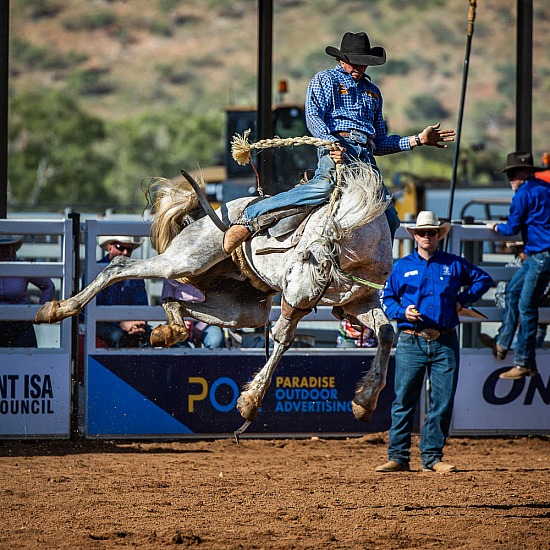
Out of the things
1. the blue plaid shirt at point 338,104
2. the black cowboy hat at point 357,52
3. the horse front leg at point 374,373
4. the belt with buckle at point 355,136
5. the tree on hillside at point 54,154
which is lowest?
the horse front leg at point 374,373

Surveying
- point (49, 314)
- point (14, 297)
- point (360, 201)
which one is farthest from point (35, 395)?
point (360, 201)

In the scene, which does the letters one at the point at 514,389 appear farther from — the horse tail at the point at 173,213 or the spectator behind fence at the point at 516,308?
the horse tail at the point at 173,213

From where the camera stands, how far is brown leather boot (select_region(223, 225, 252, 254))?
7.07 meters

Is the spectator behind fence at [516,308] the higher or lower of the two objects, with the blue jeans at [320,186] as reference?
lower

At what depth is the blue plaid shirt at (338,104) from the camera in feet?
22.6

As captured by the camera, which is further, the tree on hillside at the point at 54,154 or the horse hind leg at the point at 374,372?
the tree on hillside at the point at 54,154

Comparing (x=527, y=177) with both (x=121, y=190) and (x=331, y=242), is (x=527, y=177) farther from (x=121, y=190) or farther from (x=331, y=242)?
(x=121, y=190)

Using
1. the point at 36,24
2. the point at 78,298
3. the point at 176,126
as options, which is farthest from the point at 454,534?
the point at 36,24

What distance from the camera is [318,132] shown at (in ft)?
22.4

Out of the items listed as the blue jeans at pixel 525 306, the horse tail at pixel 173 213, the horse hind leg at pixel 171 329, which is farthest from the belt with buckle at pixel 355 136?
the blue jeans at pixel 525 306

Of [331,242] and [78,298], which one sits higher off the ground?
[331,242]

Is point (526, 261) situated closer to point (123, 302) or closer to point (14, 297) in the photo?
point (123, 302)

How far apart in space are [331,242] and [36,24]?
262ft

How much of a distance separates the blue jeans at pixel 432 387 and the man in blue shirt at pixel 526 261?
1.39m
